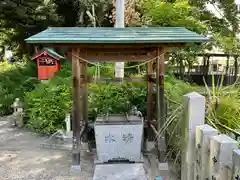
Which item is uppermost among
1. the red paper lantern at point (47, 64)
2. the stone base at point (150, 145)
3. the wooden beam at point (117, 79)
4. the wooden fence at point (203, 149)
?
the red paper lantern at point (47, 64)

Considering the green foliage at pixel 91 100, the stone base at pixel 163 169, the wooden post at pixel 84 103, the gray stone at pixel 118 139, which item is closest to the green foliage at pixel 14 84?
the green foliage at pixel 91 100

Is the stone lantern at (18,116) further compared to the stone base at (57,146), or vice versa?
A: the stone lantern at (18,116)

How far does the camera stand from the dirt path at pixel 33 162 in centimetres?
375

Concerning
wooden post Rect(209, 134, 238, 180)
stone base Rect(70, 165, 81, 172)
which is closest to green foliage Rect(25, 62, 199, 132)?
stone base Rect(70, 165, 81, 172)

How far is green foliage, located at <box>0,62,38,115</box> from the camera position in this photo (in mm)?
8125

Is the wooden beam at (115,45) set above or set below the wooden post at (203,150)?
above

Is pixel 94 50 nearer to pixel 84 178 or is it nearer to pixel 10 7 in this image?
pixel 84 178

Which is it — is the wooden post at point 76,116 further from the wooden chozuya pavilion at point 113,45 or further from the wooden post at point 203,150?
the wooden post at point 203,150

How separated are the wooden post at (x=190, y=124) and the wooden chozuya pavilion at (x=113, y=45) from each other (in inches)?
31.4

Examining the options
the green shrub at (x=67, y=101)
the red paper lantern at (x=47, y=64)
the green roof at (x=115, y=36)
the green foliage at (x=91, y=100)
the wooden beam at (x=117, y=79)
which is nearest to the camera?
the green roof at (x=115, y=36)

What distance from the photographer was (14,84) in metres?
9.15

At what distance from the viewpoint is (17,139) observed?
5637 millimetres

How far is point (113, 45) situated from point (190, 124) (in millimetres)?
1618

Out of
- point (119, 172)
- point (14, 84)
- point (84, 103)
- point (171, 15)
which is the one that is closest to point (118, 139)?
point (119, 172)
